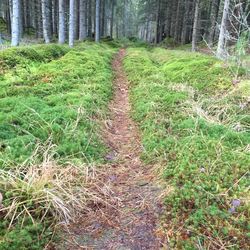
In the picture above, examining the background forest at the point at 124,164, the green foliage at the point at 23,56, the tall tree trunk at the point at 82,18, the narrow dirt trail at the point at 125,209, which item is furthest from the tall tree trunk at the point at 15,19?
the tall tree trunk at the point at 82,18

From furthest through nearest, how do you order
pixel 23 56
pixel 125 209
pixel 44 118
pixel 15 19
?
pixel 15 19, pixel 23 56, pixel 44 118, pixel 125 209

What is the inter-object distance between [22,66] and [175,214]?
844cm

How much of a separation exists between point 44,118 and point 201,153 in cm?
315

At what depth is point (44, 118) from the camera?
5930 millimetres

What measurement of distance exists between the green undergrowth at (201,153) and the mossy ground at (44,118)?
117cm

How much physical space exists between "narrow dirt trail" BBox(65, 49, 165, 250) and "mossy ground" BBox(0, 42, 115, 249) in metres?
0.42

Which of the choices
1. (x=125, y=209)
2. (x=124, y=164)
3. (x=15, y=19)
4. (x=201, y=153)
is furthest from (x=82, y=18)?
(x=125, y=209)

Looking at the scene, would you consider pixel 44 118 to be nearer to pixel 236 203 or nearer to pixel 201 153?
pixel 201 153

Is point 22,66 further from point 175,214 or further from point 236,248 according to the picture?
point 236,248

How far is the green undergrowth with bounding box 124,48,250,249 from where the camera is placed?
11.0ft

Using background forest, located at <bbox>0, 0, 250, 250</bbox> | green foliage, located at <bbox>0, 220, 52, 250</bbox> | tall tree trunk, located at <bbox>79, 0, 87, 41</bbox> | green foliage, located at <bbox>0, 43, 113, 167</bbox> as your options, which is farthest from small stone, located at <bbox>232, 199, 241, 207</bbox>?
tall tree trunk, located at <bbox>79, 0, 87, 41</bbox>

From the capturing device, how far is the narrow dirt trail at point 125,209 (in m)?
3.39

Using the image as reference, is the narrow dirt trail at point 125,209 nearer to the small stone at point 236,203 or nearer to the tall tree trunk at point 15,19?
the small stone at point 236,203

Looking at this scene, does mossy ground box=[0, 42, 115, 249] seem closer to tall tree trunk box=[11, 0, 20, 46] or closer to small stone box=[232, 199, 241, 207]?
small stone box=[232, 199, 241, 207]
